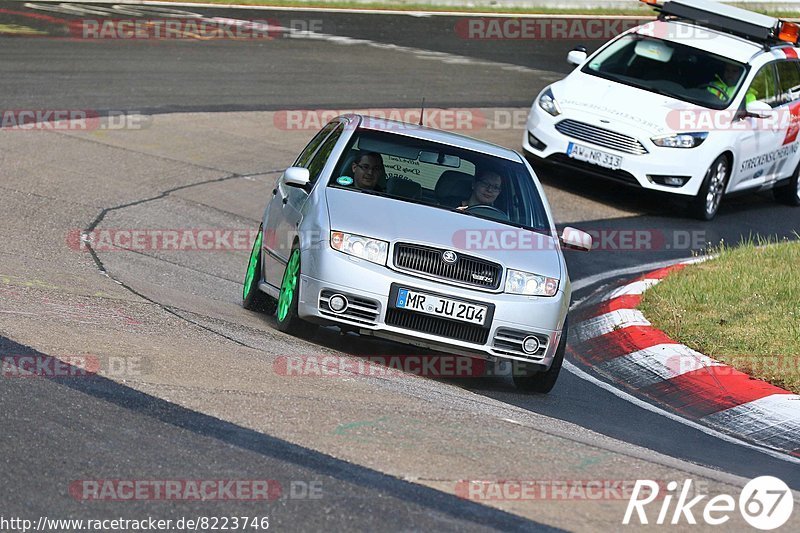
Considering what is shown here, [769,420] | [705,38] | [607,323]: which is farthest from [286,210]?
[705,38]

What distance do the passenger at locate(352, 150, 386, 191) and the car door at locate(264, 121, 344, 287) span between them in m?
0.28

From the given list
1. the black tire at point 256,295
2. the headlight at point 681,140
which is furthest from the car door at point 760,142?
the black tire at point 256,295

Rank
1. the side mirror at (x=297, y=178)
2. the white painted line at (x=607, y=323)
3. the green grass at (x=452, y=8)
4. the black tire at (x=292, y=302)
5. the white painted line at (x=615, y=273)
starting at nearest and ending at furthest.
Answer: the black tire at (x=292, y=302) → the side mirror at (x=297, y=178) → the white painted line at (x=607, y=323) → the white painted line at (x=615, y=273) → the green grass at (x=452, y=8)

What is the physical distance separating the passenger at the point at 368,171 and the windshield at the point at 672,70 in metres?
7.66

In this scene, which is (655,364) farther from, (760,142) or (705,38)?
(705,38)

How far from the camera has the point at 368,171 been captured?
933 cm

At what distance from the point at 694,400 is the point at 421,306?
217cm

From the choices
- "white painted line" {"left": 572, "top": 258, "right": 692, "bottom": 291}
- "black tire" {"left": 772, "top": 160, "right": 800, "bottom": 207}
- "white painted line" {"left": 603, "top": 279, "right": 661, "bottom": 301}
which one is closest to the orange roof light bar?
"black tire" {"left": 772, "top": 160, "right": 800, "bottom": 207}

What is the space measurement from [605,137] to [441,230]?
730 centimetres

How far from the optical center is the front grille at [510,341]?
834 centimetres

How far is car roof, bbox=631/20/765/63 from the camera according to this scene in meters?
16.8

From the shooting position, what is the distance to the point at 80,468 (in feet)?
18.0

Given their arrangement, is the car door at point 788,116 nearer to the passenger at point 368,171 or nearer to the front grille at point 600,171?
the front grille at point 600,171

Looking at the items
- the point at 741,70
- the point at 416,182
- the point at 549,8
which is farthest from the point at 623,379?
the point at 549,8
